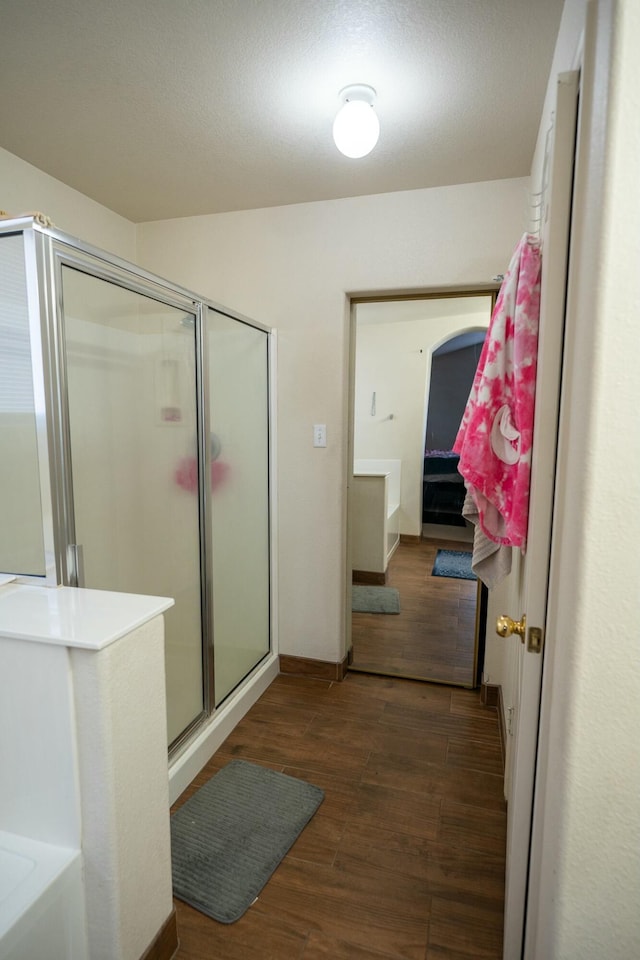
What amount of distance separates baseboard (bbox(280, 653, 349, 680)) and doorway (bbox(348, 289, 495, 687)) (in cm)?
15

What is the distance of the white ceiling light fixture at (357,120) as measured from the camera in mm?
1531

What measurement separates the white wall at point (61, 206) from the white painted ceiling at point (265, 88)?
0.20 ft

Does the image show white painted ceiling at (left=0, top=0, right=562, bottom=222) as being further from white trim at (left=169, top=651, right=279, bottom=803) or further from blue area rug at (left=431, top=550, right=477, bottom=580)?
blue area rug at (left=431, top=550, right=477, bottom=580)

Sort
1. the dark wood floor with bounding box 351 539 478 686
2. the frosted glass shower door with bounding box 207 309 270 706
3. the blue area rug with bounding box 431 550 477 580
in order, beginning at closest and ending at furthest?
the frosted glass shower door with bounding box 207 309 270 706, the dark wood floor with bounding box 351 539 478 686, the blue area rug with bounding box 431 550 477 580

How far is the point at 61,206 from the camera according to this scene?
2.16 m

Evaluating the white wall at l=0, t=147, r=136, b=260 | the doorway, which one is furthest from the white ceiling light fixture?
the white wall at l=0, t=147, r=136, b=260

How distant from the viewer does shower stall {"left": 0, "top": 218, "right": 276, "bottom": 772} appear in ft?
4.07

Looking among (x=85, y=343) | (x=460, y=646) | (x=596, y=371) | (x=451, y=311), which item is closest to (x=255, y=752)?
(x=460, y=646)

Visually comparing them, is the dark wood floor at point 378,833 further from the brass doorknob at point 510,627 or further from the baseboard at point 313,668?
the brass doorknob at point 510,627

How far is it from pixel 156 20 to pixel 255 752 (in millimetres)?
2439

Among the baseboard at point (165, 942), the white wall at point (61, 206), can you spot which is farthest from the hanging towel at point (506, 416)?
the white wall at point (61, 206)

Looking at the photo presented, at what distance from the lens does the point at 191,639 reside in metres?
1.93

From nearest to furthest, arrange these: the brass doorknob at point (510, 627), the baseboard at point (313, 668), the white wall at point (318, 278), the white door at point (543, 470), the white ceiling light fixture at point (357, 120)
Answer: the white door at point (543, 470)
the brass doorknob at point (510, 627)
the white ceiling light fixture at point (357, 120)
the white wall at point (318, 278)
the baseboard at point (313, 668)

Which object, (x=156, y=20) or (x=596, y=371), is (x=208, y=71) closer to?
(x=156, y=20)
